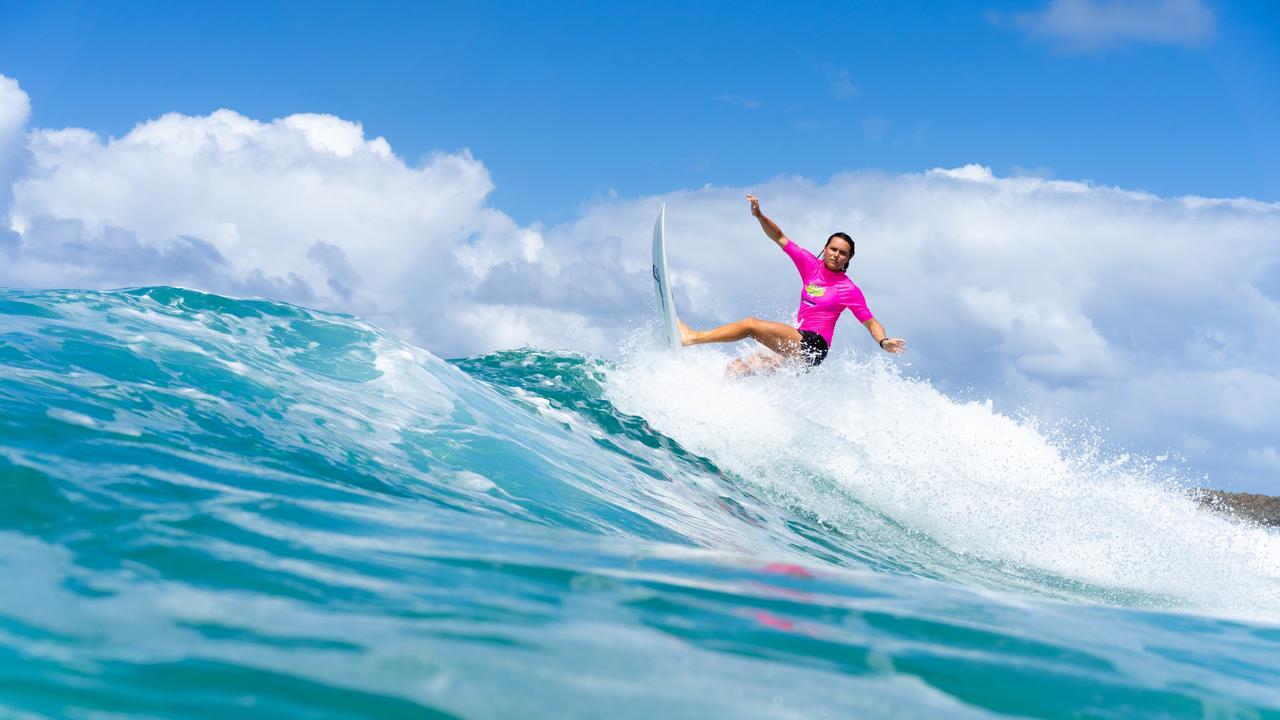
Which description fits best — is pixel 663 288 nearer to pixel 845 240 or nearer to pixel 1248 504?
pixel 845 240

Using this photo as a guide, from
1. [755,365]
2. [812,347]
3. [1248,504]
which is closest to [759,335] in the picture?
[755,365]

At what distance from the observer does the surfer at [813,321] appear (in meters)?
10.0

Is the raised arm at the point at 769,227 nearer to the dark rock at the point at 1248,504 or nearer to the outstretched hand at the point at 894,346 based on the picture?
the outstretched hand at the point at 894,346

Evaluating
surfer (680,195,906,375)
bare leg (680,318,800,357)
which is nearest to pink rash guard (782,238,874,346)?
surfer (680,195,906,375)

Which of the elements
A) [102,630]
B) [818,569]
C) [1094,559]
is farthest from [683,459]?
[102,630]

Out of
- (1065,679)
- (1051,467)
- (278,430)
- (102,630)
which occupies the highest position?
(1051,467)

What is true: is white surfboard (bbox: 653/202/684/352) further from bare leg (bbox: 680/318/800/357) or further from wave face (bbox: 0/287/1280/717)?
wave face (bbox: 0/287/1280/717)

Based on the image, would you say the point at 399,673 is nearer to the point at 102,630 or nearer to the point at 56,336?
the point at 102,630

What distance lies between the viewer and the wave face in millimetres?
2293

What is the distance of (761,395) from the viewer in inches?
403

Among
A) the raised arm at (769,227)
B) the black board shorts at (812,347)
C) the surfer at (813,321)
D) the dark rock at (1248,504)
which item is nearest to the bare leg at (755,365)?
the surfer at (813,321)

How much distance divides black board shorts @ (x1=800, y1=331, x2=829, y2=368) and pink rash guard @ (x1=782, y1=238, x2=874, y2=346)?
2.2 inches

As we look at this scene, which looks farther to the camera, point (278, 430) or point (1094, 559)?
point (1094, 559)

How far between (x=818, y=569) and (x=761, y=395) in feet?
19.6
